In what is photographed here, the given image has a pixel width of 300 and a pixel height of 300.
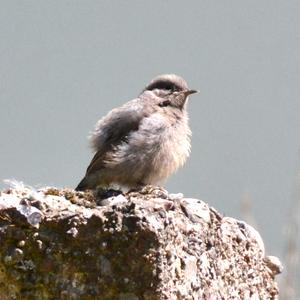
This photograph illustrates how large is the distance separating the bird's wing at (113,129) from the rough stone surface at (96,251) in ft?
11.6

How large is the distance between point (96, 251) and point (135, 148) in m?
3.86

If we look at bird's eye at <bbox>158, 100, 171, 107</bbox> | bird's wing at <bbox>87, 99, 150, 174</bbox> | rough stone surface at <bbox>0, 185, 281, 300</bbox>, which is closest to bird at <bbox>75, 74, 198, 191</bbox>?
bird's wing at <bbox>87, 99, 150, 174</bbox>

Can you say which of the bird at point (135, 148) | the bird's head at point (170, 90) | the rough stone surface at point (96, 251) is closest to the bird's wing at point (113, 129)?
the bird at point (135, 148)

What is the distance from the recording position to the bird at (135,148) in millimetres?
7109

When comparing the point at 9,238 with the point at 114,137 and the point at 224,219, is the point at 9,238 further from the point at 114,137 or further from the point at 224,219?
the point at 114,137

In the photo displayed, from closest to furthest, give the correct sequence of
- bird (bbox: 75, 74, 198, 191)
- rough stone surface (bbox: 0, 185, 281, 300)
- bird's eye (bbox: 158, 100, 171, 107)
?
rough stone surface (bbox: 0, 185, 281, 300)
bird (bbox: 75, 74, 198, 191)
bird's eye (bbox: 158, 100, 171, 107)

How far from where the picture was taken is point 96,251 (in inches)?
130

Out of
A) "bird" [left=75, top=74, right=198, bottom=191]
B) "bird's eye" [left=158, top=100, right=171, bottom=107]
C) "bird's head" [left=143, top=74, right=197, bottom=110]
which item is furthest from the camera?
"bird's head" [left=143, top=74, right=197, bottom=110]

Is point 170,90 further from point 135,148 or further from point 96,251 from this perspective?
point 96,251

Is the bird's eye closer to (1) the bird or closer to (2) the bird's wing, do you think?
(1) the bird

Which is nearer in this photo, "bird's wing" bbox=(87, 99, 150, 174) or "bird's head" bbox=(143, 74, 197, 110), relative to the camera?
"bird's wing" bbox=(87, 99, 150, 174)

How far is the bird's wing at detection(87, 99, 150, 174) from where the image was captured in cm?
720

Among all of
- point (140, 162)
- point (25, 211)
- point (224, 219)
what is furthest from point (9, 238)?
point (140, 162)

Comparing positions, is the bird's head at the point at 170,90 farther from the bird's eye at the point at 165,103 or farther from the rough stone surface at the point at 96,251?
the rough stone surface at the point at 96,251
